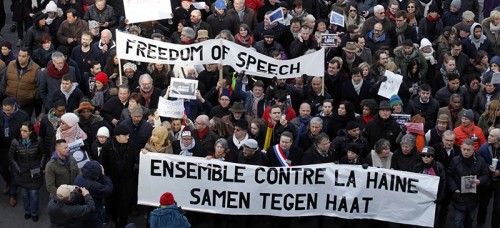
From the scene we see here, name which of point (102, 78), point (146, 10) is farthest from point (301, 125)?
point (146, 10)

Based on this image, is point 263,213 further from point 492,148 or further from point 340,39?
point 340,39

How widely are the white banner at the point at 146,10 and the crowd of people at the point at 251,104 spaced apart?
348 mm

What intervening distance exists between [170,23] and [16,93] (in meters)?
3.83

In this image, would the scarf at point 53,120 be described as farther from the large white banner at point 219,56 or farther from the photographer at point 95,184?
the large white banner at point 219,56

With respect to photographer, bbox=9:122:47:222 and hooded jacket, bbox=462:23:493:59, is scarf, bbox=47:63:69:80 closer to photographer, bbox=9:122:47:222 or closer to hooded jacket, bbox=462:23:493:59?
photographer, bbox=9:122:47:222

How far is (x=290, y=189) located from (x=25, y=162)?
144 inches

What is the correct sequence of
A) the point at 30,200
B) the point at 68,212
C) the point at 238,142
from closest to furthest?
the point at 68,212 < the point at 238,142 < the point at 30,200

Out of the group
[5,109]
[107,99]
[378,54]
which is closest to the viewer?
[5,109]

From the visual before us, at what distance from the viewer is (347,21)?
19.4 m

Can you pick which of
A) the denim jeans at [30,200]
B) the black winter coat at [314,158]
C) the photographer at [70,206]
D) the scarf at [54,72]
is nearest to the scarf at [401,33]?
the black winter coat at [314,158]

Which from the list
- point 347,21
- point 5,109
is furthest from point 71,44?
point 347,21

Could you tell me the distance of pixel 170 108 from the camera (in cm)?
1449

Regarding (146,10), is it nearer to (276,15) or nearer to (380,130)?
(276,15)

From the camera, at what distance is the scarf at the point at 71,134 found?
1400 cm
